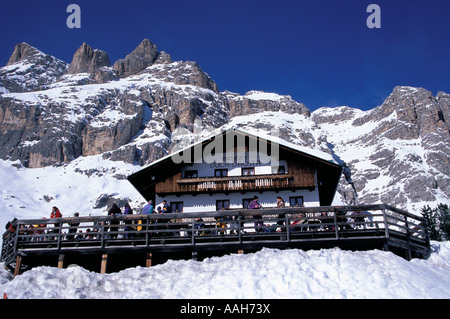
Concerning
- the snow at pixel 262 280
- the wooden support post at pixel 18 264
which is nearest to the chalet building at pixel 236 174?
the wooden support post at pixel 18 264

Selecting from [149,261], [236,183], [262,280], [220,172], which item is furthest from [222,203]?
[262,280]

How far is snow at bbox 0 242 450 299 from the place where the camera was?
447 inches

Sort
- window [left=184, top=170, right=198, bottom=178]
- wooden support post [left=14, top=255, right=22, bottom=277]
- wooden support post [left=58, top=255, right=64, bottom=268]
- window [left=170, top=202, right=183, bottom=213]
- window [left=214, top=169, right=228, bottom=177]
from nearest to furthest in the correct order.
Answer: wooden support post [left=58, top=255, right=64, bottom=268] → wooden support post [left=14, top=255, right=22, bottom=277] → window [left=170, top=202, right=183, bottom=213] → window [left=184, top=170, right=198, bottom=178] → window [left=214, top=169, right=228, bottom=177]

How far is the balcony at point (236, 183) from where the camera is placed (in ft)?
74.9

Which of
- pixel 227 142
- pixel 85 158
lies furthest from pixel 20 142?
pixel 227 142

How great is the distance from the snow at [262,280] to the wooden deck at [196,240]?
3.67ft

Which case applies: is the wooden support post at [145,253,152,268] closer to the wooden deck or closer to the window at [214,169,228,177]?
the wooden deck

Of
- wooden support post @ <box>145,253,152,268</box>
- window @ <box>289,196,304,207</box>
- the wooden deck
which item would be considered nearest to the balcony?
window @ <box>289,196,304,207</box>

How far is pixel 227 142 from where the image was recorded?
2512 cm

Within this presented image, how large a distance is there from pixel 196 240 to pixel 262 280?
176 inches

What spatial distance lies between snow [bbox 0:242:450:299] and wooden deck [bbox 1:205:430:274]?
112 centimetres

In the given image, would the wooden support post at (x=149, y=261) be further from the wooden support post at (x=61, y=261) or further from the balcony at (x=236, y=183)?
the balcony at (x=236, y=183)

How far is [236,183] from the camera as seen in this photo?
23344 millimetres
